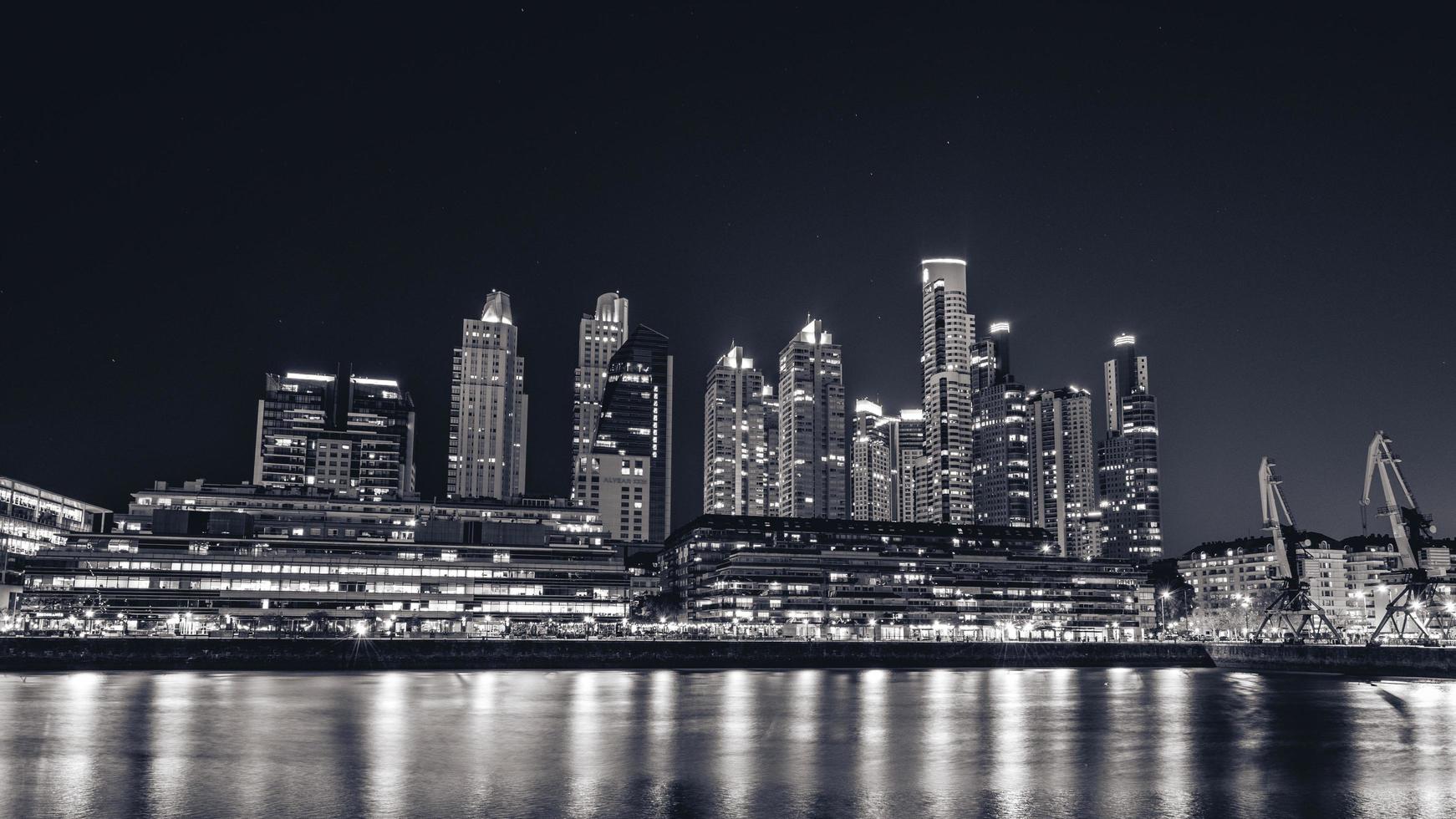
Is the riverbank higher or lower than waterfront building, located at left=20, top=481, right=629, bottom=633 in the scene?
lower

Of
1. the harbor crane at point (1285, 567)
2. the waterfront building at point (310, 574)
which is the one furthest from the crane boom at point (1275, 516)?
Result: the waterfront building at point (310, 574)

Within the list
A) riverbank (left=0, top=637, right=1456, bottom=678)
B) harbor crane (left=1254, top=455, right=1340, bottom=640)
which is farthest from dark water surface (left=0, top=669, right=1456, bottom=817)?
harbor crane (left=1254, top=455, right=1340, bottom=640)

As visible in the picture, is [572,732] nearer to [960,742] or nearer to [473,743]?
[473,743]

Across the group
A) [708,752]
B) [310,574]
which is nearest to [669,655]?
[310,574]

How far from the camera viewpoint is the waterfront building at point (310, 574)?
172 meters

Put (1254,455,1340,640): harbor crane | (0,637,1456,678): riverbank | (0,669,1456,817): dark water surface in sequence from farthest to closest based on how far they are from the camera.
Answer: (1254,455,1340,640): harbor crane < (0,637,1456,678): riverbank < (0,669,1456,817): dark water surface

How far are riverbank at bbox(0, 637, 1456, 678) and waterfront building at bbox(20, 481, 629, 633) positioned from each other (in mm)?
35437

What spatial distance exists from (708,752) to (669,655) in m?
93.0

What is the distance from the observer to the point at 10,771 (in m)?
52.7

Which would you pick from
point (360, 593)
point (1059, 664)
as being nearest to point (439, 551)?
point (360, 593)

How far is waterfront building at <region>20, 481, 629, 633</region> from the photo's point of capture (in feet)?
564

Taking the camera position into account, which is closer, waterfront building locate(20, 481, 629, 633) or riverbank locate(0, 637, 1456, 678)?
riverbank locate(0, 637, 1456, 678)

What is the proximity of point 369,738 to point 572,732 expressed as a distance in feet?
38.7

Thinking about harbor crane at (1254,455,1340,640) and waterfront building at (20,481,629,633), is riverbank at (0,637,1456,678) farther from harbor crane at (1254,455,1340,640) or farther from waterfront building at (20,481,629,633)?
waterfront building at (20,481,629,633)
